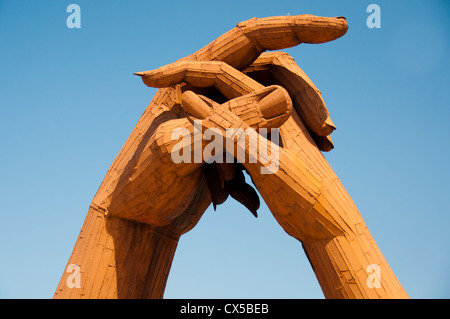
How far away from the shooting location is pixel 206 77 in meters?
7.24

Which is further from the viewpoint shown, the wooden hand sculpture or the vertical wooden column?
the vertical wooden column

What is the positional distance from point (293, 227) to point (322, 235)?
A: 0.34m

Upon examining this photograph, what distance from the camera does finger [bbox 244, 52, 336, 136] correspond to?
24.0 feet

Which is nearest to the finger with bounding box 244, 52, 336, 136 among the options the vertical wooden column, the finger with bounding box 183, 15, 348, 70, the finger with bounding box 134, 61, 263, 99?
the finger with bounding box 183, 15, 348, 70

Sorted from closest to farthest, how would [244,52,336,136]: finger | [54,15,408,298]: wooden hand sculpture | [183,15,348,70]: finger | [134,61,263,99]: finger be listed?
1. [54,15,408,298]: wooden hand sculpture
2. [183,15,348,70]: finger
3. [134,61,263,99]: finger
4. [244,52,336,136]: finger

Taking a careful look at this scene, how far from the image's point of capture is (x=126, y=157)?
7.74m

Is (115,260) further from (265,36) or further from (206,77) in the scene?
(265,36)

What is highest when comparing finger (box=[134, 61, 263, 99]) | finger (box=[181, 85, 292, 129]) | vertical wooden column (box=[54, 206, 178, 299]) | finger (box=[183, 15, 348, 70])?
finger (box=[183, 15, 348, 70])

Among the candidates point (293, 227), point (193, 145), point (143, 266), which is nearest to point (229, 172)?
point (193, 145)

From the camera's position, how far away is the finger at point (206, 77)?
23.4ft

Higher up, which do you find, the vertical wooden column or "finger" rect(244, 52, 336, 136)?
"finger" rect(244, 52, 336, 136)

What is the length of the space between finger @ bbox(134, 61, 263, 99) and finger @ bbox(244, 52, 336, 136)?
22.8 inches

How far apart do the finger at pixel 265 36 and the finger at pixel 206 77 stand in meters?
0.35

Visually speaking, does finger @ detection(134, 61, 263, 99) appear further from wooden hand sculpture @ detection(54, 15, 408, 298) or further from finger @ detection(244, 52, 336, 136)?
finger @ detection(244, 52, 336, 136)
